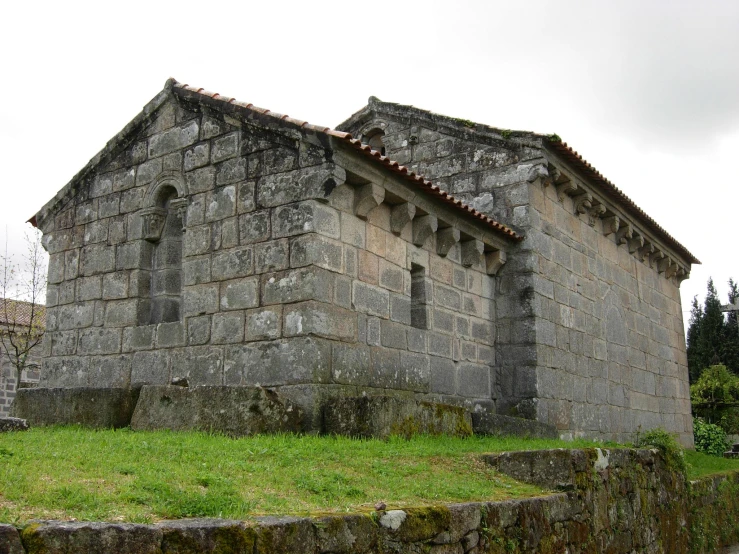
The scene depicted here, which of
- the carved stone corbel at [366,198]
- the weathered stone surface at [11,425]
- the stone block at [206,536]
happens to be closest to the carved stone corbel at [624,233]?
the carved stone corbel at [366,198]

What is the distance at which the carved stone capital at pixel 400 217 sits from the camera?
839 cm

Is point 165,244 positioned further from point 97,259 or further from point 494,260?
point 494,260

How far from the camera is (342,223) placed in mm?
7711

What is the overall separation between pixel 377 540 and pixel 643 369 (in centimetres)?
1125

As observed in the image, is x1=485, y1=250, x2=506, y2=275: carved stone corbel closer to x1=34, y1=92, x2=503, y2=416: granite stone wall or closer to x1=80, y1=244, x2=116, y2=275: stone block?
x1=34, y1=92, x2=503, y2=416: granite stone wall

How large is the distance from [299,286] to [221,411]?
151 centimetres

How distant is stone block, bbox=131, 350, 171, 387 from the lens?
8.38 metres

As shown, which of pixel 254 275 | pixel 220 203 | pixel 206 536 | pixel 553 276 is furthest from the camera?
pixel 553 276

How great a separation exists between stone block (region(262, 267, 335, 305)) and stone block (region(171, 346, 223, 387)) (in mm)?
908

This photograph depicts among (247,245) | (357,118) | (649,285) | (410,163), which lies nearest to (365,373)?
(247,245)

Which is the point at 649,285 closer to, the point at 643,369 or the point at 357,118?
the point at 643,369

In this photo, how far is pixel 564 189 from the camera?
11.3 meters

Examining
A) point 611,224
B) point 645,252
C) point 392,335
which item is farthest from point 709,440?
point 392,335

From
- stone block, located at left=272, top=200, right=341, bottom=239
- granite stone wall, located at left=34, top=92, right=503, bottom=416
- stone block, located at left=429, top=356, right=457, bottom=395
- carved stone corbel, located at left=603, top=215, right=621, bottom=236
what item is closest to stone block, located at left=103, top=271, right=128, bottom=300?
granite stone wall, located at left=34, top=92, right=503, bottom=416
